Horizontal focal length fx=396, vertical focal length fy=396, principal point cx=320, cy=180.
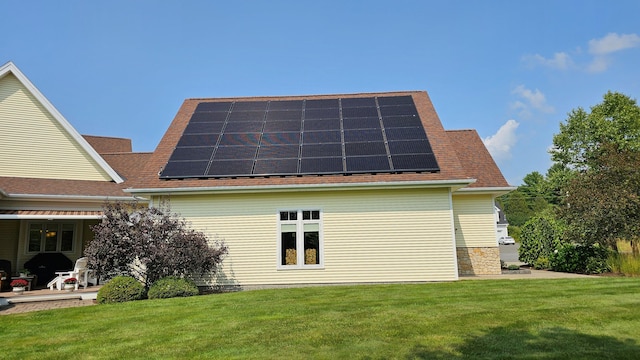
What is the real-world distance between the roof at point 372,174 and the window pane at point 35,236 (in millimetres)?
4181

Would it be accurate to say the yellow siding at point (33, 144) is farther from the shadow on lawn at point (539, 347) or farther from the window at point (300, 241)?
the shadow on lawn at point (539, 347)

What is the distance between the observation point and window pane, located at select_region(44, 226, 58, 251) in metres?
15.5

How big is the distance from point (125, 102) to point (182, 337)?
22455 mm

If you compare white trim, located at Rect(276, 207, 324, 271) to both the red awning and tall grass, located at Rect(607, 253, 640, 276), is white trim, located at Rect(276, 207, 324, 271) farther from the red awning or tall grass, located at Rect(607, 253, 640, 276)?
tall grass, located at Rect(607, 253, 640, 276)

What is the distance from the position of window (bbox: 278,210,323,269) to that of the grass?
2564 millimetres

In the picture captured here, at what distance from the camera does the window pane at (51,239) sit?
15523mm

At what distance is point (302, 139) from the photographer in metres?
14.8

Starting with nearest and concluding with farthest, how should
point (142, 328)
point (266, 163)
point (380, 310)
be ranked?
1. point (142, 328)
2. point (380, 310)
3. point (266, 163)

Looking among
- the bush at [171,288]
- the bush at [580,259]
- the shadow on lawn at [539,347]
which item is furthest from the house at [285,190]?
the shadow on lawn at [539,347]

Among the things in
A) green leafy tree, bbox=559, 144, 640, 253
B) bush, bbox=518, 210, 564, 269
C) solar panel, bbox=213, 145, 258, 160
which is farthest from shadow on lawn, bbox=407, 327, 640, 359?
bush, bbox=518, 210, 564, 269

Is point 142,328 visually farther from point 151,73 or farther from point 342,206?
point 151,73

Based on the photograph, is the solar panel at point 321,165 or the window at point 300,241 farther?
the solar panel at point 321,165

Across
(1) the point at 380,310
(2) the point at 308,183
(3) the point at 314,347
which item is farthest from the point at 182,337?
(2) the point at 308,183

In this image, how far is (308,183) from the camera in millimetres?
12633
